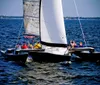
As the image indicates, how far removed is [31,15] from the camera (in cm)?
4506

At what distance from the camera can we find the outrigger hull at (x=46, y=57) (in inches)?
1604

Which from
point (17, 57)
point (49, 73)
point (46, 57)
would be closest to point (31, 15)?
point (17, 57)

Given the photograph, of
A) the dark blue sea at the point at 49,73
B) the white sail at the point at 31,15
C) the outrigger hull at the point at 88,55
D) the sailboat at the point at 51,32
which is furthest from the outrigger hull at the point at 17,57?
the outrigger hull at the point at 88,55

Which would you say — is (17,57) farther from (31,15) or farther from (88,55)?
(88,55)

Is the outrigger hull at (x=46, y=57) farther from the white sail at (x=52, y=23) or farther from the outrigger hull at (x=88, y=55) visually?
the outrigger hull at (x=88, y=55)

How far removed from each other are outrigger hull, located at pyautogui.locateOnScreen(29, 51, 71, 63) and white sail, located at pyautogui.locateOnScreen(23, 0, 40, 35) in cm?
446

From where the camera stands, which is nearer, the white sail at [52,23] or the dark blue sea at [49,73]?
the dark blue sea at [49,73]

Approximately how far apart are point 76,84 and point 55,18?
→ 43.2ft

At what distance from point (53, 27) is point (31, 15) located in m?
4.24

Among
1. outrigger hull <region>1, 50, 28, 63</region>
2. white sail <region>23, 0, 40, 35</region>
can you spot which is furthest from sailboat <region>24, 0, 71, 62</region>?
outrigger hull <region>1, 50, 28, 63</region>

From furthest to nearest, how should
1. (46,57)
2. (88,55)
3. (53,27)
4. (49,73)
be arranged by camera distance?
1. (88,55)
2. (53,27)
3. (46,57)
4. (49,73)

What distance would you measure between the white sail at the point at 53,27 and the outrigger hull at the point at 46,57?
0.87m

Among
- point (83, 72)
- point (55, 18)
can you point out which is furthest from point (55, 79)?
point (55, 18)

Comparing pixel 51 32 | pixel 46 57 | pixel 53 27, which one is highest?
pixel 53 27
